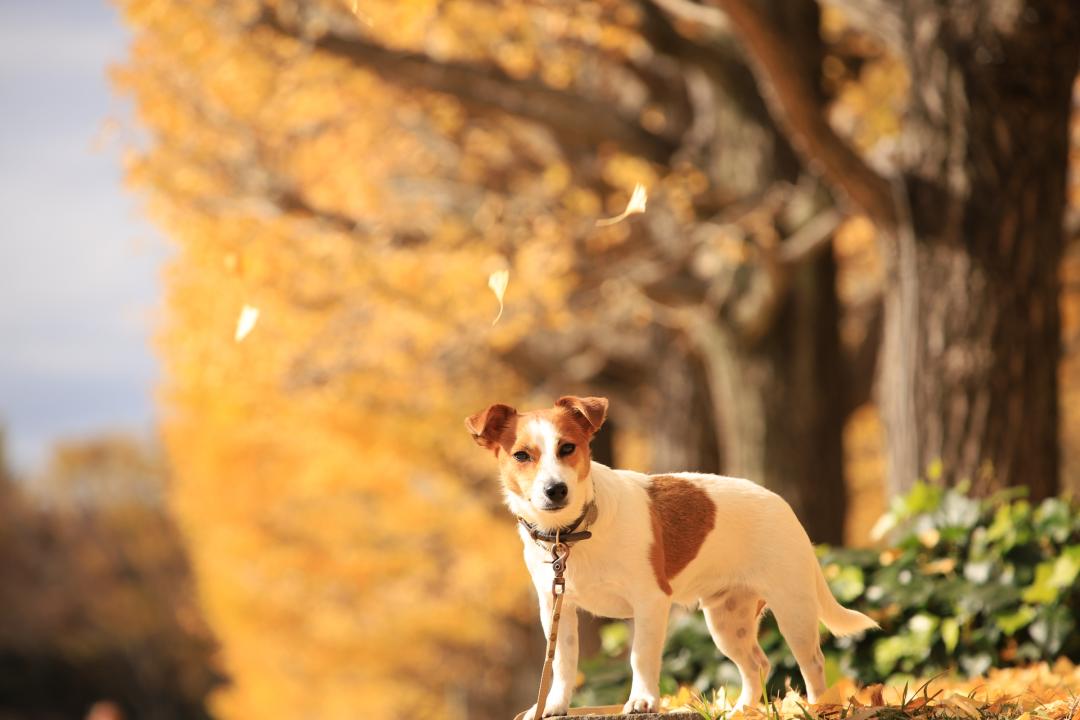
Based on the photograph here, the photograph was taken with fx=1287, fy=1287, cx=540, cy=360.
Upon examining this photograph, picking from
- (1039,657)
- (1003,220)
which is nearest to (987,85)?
(1003,220)

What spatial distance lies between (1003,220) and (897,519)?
6.70 ft

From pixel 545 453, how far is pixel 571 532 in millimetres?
266

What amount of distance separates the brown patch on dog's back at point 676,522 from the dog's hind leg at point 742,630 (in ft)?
1.10

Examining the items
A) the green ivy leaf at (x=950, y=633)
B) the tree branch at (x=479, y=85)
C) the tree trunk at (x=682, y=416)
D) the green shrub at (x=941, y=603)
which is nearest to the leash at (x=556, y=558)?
the green shrub at (x=941, y=603)

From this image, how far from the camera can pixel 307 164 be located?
49.3 ft

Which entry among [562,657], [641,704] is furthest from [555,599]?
[641,704]

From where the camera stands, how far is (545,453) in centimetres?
343

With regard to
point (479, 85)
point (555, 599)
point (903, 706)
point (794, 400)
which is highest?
point (479, 85)

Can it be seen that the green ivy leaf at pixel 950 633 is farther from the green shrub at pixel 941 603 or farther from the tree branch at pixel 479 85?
the tree branch at pixel 479 85

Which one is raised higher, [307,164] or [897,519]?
[307,164]

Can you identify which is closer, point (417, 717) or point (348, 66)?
point (348, 66)

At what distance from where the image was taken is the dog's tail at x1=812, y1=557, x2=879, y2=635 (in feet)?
13.5

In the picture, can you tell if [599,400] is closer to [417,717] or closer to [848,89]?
[848,89]

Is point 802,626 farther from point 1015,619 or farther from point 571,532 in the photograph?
point 1015,619
